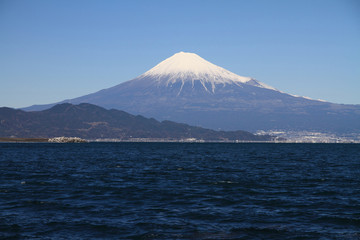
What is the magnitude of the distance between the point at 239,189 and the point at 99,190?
13.9m

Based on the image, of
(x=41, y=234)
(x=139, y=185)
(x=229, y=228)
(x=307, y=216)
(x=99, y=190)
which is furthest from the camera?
(x=139, y=185)

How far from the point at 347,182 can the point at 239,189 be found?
1563 cm

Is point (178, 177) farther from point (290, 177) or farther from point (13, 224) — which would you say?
point (13, 224)

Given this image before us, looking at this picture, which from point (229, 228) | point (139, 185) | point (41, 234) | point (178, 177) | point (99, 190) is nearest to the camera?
point (41, 234)

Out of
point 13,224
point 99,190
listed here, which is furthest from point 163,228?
point 99,190

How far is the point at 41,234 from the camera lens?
25.0 metres

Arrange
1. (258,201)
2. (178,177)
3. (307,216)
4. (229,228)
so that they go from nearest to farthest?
1. (229,228)
2. (307,216)
3. (258,201)
4. (178,177)

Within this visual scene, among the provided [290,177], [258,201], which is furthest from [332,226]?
[290,177]

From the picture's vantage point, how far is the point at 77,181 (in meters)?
50.8

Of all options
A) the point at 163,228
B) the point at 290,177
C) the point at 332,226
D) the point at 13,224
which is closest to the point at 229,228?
the point at 163,228

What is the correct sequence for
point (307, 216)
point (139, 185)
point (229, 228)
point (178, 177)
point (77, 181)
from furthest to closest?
point (178, 177), point (77, 181), point (139, 185), point (307, 216), point (229, 228)

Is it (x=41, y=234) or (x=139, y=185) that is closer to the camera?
(x=41, y=234)

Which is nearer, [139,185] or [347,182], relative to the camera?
[139,185]

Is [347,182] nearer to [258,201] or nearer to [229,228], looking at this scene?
[258,201]
